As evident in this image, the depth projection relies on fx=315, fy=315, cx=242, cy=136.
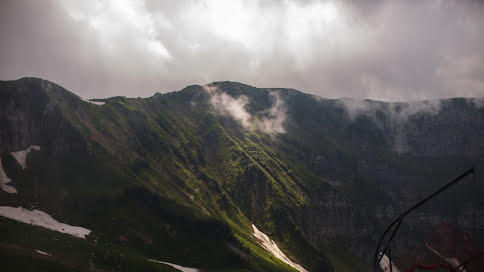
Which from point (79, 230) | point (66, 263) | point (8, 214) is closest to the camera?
point (66, 263)

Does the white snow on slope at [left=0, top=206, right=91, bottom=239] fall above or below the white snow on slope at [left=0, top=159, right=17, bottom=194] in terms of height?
below

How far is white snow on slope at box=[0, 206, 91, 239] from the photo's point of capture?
15225 centimetres

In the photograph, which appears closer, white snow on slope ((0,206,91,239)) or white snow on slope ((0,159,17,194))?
white snow on slope ((0,206,91,239))

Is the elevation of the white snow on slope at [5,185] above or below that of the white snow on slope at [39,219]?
above

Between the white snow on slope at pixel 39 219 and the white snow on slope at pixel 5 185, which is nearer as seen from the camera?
the white snow on slope at pixel 39 219

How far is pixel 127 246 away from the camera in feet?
563

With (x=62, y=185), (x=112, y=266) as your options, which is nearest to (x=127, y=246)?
(x=112, y=266)

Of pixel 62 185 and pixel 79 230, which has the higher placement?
pixel 62 185

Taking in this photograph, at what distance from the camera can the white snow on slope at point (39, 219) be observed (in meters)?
152

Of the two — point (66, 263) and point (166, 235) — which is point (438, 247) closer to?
point (66, 263)

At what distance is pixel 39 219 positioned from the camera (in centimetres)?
15950

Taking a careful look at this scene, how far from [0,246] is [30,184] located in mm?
84711

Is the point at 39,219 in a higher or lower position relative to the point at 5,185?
lower

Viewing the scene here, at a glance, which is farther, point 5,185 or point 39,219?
point 5,185
